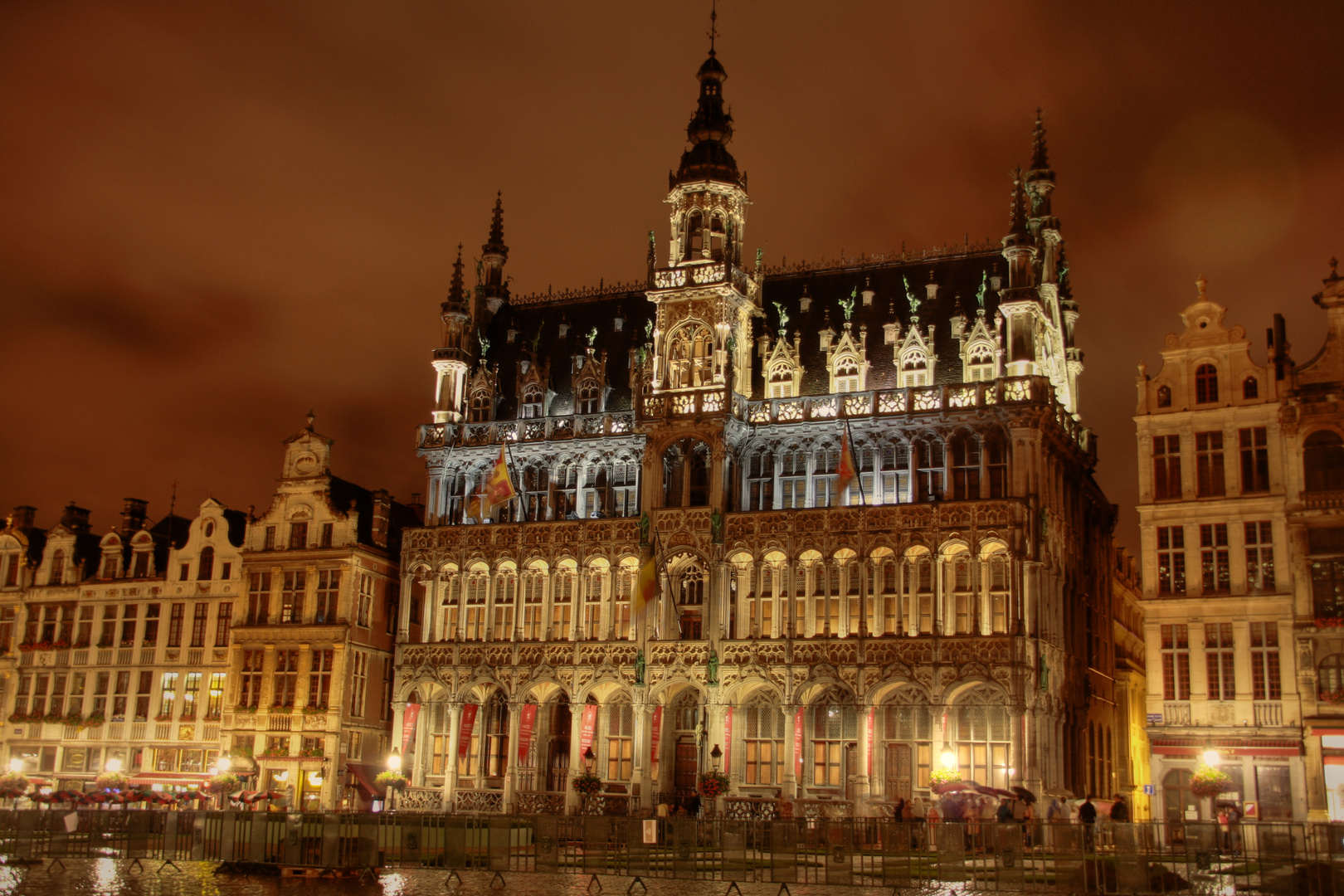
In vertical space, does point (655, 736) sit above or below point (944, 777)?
above

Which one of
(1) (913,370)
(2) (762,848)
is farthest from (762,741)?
(2) (762,848)

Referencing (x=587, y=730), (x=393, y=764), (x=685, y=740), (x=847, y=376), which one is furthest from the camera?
(x=393, y=764)

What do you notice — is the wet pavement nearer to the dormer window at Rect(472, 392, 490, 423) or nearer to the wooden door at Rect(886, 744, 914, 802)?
the wooden door at Rect(886, 744, 914, 802)

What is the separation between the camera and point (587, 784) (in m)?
54.1

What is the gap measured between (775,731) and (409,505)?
1091 inches

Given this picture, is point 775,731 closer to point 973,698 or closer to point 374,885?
point 973,698

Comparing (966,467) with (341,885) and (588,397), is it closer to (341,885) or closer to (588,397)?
(588,397)

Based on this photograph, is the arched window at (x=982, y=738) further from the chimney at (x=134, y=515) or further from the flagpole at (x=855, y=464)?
the chimney at (x=134, y=515)

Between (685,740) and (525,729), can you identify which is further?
(525,729)

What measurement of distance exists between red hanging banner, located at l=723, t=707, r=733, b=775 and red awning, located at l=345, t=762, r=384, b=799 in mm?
15965

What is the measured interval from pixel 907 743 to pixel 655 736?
974cm

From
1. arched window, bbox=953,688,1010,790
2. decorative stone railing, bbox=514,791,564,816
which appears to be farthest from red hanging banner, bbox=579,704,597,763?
arched window, bbox=953,688,1010,790

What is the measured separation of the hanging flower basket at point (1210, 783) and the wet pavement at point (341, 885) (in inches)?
664

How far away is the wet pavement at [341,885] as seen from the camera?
92.8ft
